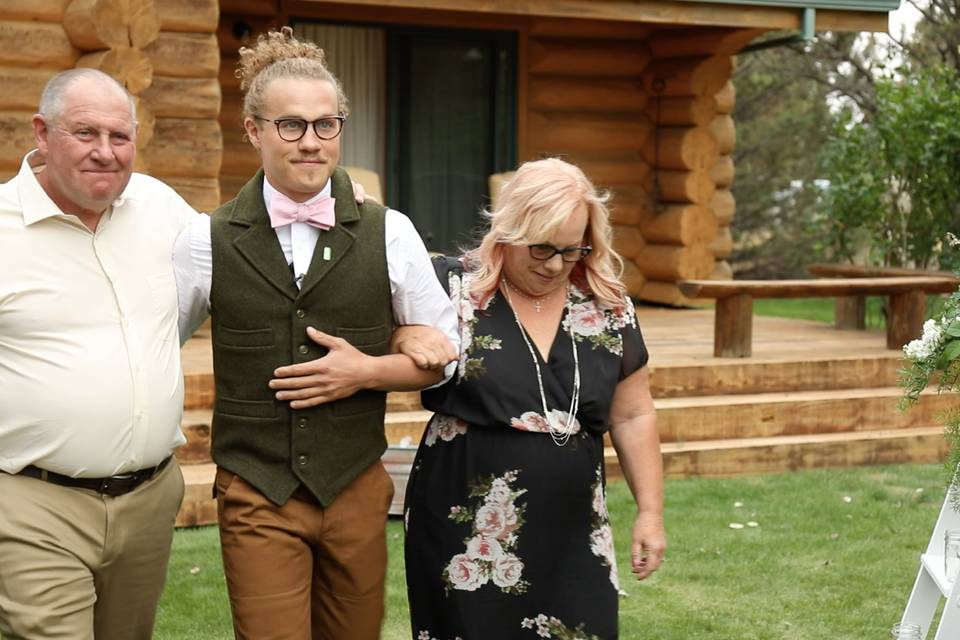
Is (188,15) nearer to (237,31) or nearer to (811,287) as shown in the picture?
(237,31)

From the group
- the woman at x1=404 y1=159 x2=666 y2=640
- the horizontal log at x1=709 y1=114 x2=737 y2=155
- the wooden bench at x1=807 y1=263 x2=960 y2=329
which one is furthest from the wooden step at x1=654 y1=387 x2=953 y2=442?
the woman at x1=404 y1=159 x2=666 y2=640

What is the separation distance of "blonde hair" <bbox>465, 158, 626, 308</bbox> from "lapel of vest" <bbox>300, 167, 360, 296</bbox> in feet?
1.17

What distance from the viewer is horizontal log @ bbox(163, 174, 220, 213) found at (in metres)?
8.22

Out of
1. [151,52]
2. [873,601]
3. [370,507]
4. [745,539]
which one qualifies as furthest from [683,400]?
[370,507]

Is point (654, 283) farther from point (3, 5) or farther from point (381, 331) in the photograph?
point (381, 331)

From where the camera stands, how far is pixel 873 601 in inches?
219

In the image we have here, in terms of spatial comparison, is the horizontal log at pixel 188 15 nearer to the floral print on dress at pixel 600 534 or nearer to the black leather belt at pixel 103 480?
the black leather belt at pixel 103 480

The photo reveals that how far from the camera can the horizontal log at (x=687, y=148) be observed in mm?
11242

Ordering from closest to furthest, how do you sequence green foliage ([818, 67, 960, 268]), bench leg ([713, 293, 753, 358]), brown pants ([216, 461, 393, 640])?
1. brown pants ([216, 461, 393, 640])
2. bench leg ([713, 293, 753, 358])
3. green foliage ([818, 67, 960, 268])

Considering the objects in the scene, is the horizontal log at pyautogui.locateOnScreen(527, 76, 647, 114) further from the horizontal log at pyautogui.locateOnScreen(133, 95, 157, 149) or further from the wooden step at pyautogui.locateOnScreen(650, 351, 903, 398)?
the horizontal log at pyautogui.locateOnScreen(133, 95, 157, 149)

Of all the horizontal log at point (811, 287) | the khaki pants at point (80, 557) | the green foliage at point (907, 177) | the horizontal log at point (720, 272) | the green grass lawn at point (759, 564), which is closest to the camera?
the khaki pants at point (80, 557)

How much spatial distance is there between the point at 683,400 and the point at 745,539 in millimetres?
1688

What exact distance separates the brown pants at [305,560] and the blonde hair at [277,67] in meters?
0.87

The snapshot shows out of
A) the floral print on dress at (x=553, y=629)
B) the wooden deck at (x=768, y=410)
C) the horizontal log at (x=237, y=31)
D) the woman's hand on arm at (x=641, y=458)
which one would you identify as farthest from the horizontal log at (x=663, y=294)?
the floral print on dress at (x=553, y=629)
